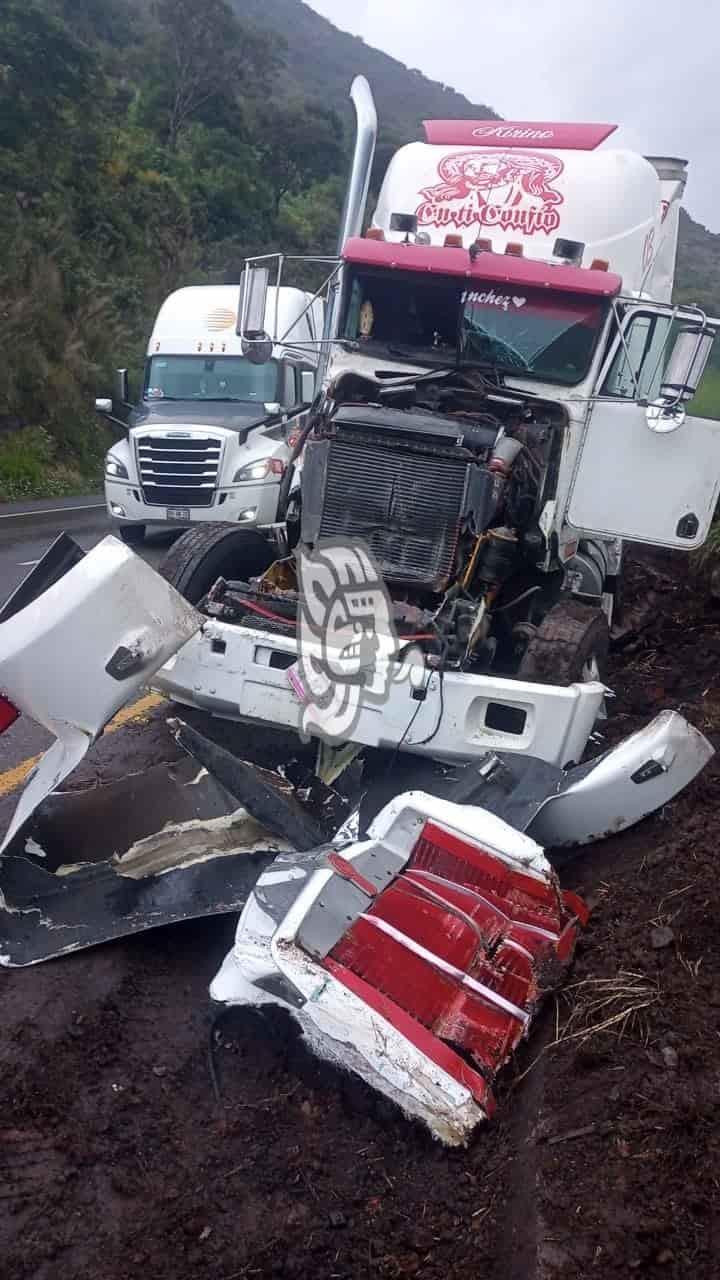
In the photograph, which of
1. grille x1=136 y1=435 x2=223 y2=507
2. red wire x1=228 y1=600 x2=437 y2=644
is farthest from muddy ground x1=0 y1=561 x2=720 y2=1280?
grille x1=136 y1=435 x2=223 y2=507

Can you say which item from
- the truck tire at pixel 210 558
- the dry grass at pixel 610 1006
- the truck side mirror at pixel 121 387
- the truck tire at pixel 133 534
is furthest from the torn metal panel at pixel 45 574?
the truck tire at pixel 133 534

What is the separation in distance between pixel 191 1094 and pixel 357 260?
474 centimetres

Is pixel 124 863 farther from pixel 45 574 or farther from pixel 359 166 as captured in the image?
pixel 359 166

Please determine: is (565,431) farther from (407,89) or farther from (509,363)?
(407,89)

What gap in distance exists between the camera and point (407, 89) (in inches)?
3091

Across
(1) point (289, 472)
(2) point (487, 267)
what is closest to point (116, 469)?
(1) point (289, 472)

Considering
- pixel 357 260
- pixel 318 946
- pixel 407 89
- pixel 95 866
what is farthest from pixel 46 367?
pixel 407 89

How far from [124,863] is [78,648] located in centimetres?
95

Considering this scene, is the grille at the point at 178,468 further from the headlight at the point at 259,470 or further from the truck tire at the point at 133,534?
the truck tire at the point at 133,534

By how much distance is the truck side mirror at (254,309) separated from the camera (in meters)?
6.34

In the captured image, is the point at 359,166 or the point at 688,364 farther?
the point at 359,166

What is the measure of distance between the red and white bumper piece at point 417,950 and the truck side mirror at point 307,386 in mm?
9114

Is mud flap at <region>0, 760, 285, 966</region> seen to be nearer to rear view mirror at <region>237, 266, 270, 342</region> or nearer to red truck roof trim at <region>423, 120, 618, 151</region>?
rear view mirror at <region>237, 266, 270, 342</region>

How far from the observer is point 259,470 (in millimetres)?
11047
